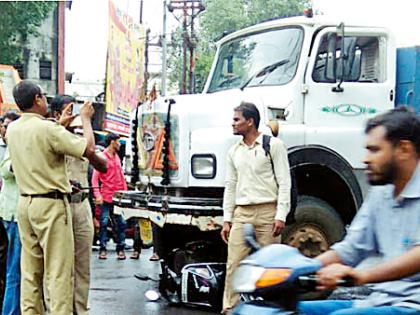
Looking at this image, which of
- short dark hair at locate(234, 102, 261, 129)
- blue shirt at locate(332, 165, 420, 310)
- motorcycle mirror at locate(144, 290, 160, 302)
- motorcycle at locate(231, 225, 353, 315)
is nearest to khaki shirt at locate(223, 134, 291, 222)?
short dark hair at locate(234, 102, 261, 129)

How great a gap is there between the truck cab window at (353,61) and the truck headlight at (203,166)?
143 centimetres

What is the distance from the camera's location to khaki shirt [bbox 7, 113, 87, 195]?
211 inches

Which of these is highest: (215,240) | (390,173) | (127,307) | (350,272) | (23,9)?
(23,9)

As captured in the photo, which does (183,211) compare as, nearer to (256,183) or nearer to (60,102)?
(256,183)

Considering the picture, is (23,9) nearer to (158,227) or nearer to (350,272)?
(158,227)

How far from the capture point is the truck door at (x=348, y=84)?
7.32 m

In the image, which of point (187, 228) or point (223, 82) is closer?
point (187, 228)

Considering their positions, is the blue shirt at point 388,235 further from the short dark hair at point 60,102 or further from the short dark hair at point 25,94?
the short dark hair at point 60,102

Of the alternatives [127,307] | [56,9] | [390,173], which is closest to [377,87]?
[127,307]

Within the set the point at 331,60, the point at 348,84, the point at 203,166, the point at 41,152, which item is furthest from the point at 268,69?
the point at 41,152

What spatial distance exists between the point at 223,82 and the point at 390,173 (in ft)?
17.1

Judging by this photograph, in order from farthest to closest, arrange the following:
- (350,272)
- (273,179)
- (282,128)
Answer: (282,128)
(273,179)
(350,272)

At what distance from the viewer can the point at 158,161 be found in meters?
7.20

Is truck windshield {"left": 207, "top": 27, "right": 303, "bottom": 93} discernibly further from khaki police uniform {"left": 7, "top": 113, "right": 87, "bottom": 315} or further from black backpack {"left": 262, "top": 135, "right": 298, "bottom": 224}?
khaki police uniform {"left": 7, "top": 113, "right": 87, "bottom": 315}
